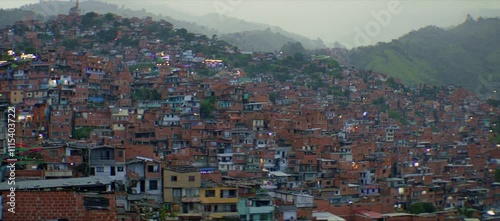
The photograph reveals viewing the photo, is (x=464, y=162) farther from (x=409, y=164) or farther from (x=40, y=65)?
(x=40, y=65)

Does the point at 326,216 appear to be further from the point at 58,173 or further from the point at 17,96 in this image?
the point at 17,96

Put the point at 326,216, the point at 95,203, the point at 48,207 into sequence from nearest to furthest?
the point at 48,207
the point at 95,203
the point at 326,216

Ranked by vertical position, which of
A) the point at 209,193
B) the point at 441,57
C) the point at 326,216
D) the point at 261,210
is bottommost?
the point at 326,216

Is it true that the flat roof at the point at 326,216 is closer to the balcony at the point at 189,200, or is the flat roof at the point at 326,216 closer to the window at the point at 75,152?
the balcony at the point at 189,200

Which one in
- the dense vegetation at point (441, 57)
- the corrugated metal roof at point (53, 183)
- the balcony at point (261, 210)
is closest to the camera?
the corrugated metal roof at point (53, 183)

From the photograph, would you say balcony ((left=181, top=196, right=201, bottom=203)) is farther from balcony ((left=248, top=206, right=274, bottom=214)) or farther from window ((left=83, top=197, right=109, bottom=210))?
window ((left=83, top=197, right=109, bottom=210))

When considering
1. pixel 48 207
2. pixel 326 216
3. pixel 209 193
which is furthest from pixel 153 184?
pixel 48 207

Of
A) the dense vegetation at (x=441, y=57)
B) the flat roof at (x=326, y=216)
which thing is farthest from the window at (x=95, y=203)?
the dense vegetation at (x=441, y=57)

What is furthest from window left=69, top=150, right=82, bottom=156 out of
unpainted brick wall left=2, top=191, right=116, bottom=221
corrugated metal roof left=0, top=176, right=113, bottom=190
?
unpainted brick wall left=2, top=191, right=116, bottom=221
